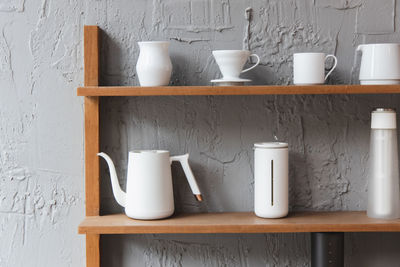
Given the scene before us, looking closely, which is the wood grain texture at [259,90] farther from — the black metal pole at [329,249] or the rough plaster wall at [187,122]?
the black metal pole at [329,249]

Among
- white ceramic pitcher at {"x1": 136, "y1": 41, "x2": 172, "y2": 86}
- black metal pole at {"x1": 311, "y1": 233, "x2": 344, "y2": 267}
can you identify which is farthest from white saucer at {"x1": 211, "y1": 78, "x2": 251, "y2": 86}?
black metal pole at {"x1": 311, "y1": 233, "x2": 344, "y2": 267}

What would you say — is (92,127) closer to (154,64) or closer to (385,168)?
(154,64)

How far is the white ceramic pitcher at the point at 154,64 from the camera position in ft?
3.67

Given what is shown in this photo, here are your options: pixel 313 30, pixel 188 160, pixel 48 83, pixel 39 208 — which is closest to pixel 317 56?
pixel 313 30

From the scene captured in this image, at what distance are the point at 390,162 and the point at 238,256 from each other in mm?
426

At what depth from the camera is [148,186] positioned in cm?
113

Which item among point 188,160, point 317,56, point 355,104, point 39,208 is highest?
point 317,56

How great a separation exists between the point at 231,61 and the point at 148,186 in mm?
337

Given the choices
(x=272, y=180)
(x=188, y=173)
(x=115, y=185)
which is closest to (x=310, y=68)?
(x=272, y=180)

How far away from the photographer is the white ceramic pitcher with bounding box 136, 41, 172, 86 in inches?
44.1

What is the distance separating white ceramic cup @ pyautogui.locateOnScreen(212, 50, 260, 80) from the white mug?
9.9 inches

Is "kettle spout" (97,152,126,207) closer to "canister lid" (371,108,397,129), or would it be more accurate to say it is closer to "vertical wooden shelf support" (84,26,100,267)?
"vertical wooden shelf support" (84,26,100,267)

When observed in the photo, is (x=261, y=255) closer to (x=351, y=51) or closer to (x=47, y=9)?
(x=351, y=51)

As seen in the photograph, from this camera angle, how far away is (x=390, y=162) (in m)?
1.15
